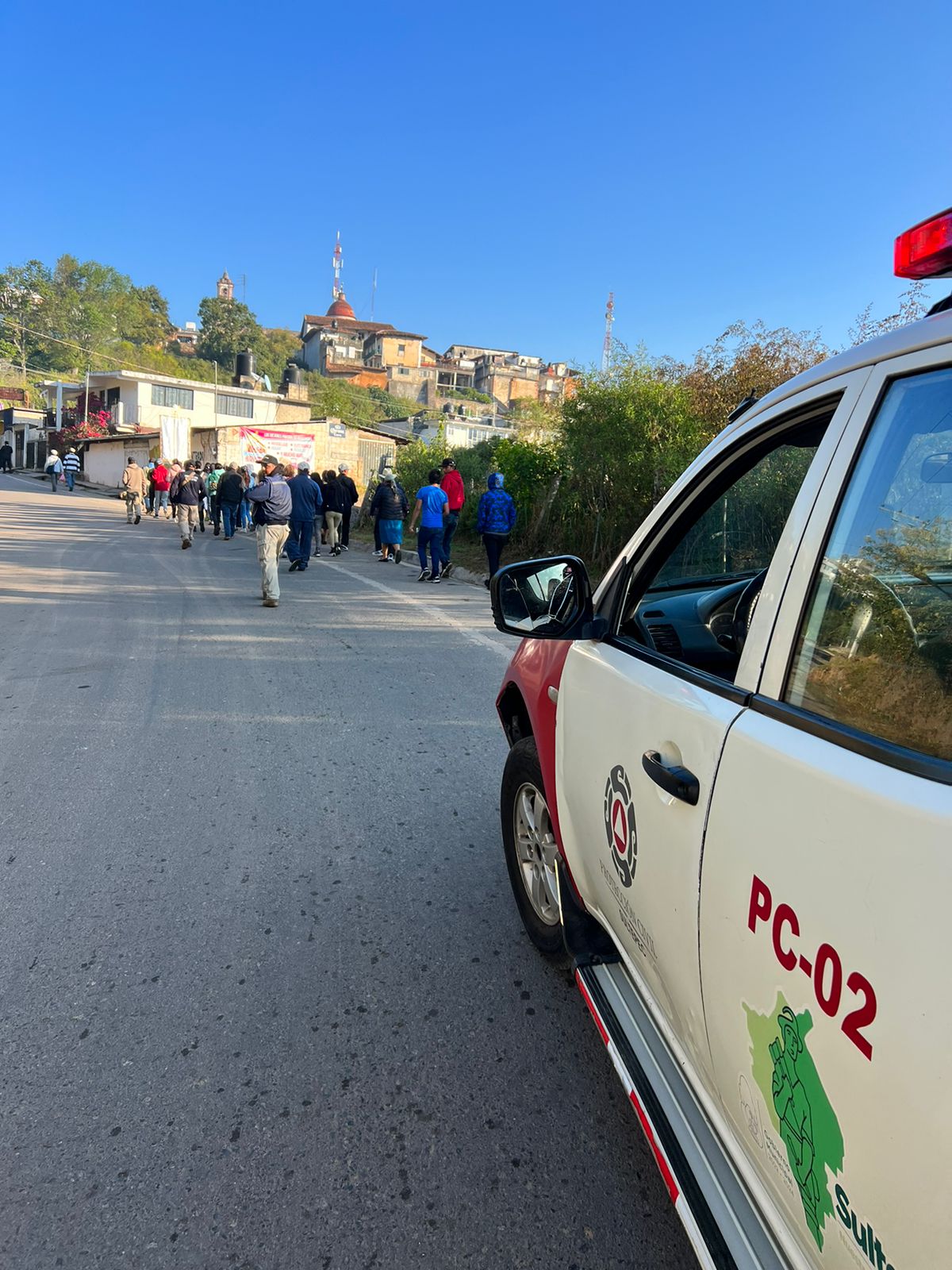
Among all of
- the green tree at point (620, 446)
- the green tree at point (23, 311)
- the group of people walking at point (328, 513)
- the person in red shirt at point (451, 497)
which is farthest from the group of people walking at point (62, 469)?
the green tree at point (23, 311)

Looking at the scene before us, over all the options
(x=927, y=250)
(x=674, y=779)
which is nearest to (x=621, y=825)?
(x=674, y=779)

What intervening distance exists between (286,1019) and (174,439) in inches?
1564

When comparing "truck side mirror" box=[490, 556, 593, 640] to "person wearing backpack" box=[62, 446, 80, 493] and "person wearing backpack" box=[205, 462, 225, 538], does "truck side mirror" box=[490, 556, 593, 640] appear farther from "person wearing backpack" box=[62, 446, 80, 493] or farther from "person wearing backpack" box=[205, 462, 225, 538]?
"person wearing backpack" box=[62, 446, 80, 493]

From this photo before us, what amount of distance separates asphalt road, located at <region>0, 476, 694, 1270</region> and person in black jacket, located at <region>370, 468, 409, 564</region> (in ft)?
30.9

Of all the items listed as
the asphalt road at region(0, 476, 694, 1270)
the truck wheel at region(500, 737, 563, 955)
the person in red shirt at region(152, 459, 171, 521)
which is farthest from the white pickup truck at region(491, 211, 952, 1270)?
the person in red shirt at region(152, 459, 171, 521)

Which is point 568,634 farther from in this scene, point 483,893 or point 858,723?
point 483,893

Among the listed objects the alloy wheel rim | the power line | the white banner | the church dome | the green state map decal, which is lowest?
the alloy wheel rim

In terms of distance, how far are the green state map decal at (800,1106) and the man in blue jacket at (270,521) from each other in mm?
8640

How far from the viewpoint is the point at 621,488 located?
13000 mm

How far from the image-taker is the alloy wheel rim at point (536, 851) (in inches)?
105

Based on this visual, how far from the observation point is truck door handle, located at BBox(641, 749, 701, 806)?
1491mm

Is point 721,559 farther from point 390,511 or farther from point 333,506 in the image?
point 333,506

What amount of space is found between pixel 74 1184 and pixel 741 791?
184 cm

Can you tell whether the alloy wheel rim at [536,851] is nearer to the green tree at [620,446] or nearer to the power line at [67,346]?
the green tree at [620,446]
